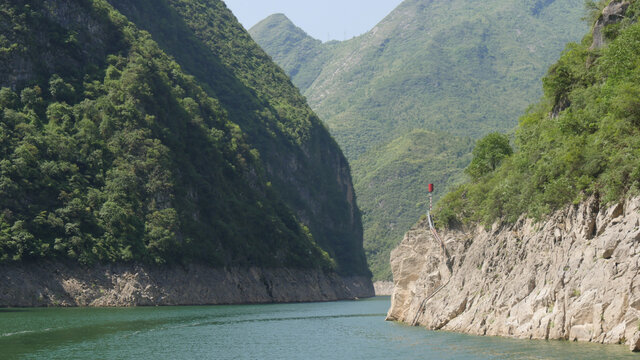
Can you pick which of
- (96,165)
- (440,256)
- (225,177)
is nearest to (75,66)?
(96,165)

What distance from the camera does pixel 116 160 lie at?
118 meters

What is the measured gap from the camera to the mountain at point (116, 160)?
102 metres

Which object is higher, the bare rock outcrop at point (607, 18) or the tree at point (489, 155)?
the bare rock outcrop at point (607, 18)

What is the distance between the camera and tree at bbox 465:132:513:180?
7400cm

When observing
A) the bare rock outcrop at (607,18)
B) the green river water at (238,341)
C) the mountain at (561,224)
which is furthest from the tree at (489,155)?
the green river water at (238,341)

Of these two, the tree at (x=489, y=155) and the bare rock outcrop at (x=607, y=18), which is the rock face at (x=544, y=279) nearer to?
the tree at (x=489, y=155)

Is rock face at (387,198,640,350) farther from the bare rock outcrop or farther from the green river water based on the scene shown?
the bare rock outcrop

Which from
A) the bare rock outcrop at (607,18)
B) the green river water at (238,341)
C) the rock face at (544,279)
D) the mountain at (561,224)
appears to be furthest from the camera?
the bare rock outcrop at (607,18)

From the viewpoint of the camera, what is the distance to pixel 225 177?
146875 millimetres

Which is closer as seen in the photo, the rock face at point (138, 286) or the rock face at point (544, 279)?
the rock face at point (544, 279)

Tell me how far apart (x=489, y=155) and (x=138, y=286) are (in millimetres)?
54757

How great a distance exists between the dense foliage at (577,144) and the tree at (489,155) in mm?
5451

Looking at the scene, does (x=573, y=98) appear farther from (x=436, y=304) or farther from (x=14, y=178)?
(x=14, y=178)

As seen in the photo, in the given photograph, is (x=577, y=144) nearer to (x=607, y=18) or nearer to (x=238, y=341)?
→ (x=607, y=18)
